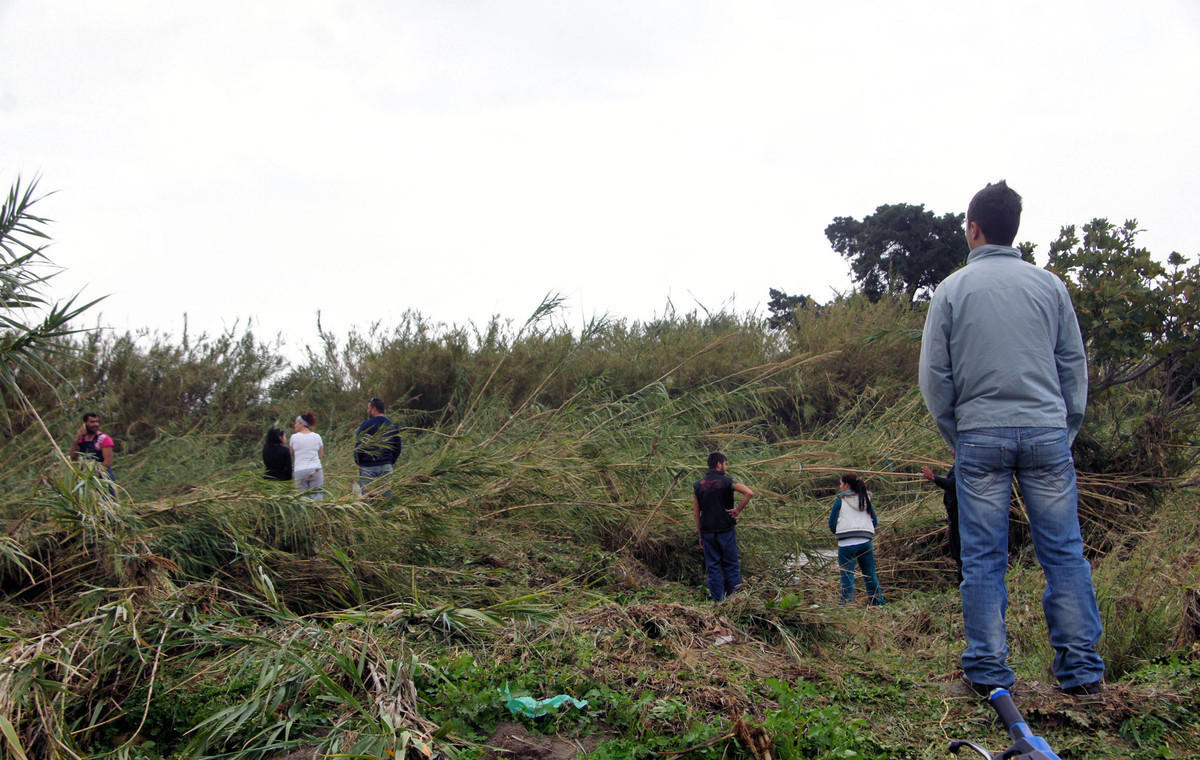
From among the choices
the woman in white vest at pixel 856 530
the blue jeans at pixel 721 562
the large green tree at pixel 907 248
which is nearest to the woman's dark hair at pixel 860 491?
the woman in white vest at pixel 856 530

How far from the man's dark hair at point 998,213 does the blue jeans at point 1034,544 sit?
745mm

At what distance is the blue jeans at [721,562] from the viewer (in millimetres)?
6254

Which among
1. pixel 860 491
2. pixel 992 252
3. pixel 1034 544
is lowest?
pixel 860 491

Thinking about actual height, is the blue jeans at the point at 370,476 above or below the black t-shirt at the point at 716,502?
above

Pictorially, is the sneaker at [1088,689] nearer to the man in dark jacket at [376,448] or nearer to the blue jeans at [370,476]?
the blue jeans at [370,476]

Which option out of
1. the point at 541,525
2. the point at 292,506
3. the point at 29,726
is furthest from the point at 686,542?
the point at 29,726

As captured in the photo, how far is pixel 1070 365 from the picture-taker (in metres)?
2.84

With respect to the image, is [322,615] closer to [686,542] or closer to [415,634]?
[415,634]

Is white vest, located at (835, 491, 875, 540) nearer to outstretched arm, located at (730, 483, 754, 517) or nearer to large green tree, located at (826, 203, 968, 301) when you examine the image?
outstretched arm, located at (730, 483, 754, 517)

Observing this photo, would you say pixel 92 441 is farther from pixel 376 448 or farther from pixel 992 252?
pixel 992 252

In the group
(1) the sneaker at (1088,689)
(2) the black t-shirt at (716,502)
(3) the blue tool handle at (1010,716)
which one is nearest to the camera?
(3) the blue tool handle at (1010,716)

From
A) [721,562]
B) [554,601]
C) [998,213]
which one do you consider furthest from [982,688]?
[721,562]

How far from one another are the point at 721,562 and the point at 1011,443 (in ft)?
12.6

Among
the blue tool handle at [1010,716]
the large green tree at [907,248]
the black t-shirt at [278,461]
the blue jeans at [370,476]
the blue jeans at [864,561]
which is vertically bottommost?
the blue jeans at [864,561]
